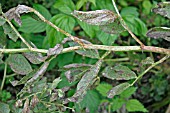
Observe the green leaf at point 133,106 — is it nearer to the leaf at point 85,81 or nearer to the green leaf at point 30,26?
the green leaf at point 30,26

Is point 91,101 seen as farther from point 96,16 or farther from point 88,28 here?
point 96,16

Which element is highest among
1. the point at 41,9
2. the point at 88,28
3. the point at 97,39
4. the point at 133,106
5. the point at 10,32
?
the point at 10,32

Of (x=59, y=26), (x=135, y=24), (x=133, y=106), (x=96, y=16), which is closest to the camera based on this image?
(x=96, y=16)

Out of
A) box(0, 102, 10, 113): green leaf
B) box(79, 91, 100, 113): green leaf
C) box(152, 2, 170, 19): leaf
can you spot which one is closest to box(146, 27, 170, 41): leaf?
box(152, 2, 170, 19): leaf

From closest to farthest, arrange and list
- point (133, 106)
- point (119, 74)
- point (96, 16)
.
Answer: point (96, 16) → point (119, 74) → point (133, 106)

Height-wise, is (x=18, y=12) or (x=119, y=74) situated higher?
(x=18, y=12)

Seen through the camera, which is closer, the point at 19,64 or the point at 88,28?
the point at 19,64

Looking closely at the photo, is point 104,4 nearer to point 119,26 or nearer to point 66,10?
point 66,10

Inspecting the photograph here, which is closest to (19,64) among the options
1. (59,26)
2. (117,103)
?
(59,26)
